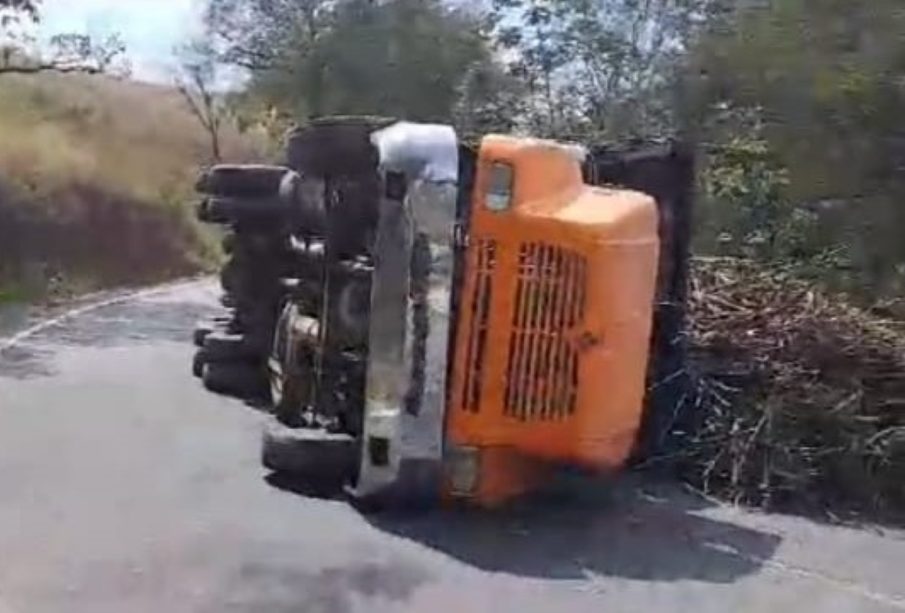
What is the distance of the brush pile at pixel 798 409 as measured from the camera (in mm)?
8305

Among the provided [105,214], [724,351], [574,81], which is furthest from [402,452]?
[105,214]

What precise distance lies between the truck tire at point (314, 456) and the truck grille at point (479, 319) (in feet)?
2.46

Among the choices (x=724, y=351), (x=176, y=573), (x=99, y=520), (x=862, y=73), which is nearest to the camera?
(x=176, y=573)

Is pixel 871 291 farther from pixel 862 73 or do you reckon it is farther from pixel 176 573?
pixel 176 573

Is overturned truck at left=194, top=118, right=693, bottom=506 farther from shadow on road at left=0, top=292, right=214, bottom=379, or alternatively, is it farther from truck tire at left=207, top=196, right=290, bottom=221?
shadow on road at left=0, top=292, right=214, bottom=379

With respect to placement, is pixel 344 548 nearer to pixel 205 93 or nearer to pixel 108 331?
pixel 108 331

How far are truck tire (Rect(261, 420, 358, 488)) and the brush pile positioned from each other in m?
1.78

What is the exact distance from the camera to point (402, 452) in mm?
7605

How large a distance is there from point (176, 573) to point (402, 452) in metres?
1.46

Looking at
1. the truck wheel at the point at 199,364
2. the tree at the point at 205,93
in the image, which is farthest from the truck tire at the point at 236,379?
the tree at the point at 205,93

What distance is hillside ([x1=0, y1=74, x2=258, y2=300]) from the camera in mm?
30203

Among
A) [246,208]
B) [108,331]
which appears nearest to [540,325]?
[246,208]

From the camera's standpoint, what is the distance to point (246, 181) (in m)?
11.6

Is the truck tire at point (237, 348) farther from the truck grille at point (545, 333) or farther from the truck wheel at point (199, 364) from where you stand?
the truck grille at point (545, 333)
